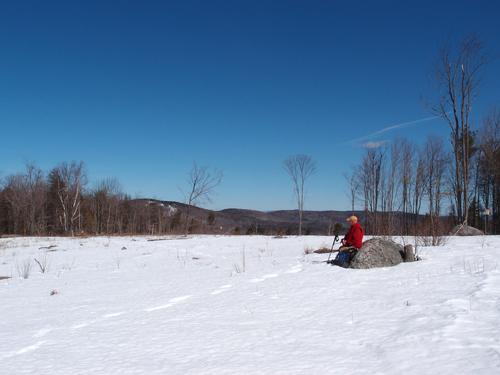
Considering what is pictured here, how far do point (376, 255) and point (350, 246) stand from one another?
843mm

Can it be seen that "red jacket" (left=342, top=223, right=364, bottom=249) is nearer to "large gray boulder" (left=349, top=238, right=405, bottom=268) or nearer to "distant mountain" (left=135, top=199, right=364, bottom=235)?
"large gray boulder" (left=349, top=238, right=405, bottom=268)

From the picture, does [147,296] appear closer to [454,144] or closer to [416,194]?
[454,144]

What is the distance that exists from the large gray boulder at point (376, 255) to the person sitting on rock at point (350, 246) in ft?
1.14

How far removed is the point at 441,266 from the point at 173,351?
6296 mm

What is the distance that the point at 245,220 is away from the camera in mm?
88375

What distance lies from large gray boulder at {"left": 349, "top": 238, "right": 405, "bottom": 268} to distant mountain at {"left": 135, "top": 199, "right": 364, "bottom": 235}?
2082 centimetres

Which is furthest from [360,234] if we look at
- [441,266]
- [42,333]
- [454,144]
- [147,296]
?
[454,144]

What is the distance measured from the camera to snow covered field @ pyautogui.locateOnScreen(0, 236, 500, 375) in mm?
3373

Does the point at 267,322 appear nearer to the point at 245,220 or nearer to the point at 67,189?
the point at 67,189

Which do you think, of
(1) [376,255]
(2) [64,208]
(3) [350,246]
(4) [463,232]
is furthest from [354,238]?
(2) [64,208]

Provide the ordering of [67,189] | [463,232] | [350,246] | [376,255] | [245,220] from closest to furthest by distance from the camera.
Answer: [376,255] < [350,246] < [463,232] < [67,189] < [245,220]

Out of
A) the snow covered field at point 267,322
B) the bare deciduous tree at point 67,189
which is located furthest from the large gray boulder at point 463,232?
the bare deciduous tree at point 67,189

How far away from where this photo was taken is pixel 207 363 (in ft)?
11.5

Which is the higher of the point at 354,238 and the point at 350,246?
the point at 354,238
